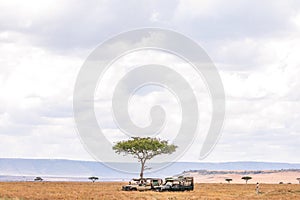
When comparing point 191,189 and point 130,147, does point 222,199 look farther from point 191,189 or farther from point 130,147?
point 130,147

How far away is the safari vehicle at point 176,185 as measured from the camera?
106 metres

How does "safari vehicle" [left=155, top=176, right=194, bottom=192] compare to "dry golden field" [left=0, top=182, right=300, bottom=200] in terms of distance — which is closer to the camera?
"dry golden field" [left=0, top=182, right=300, bottom=200]

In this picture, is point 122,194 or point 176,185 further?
point 176,185

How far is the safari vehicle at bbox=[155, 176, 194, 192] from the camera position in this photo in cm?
10588

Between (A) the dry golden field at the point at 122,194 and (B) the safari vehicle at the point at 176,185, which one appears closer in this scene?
(A) the dry golden field at the point at 122,194

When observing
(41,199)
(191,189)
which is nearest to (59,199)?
(41,199)

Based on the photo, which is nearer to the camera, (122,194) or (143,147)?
(122,194)

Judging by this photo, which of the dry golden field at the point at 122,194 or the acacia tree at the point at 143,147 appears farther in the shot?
the acacia tree at the point at 143,147

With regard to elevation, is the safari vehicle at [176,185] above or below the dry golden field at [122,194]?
above

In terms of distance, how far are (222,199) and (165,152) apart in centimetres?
6164

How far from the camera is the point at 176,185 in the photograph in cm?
10762

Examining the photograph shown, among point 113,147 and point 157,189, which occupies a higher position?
point 113,147

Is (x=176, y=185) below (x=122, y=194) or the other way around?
the other way around

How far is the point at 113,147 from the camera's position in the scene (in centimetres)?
14412
